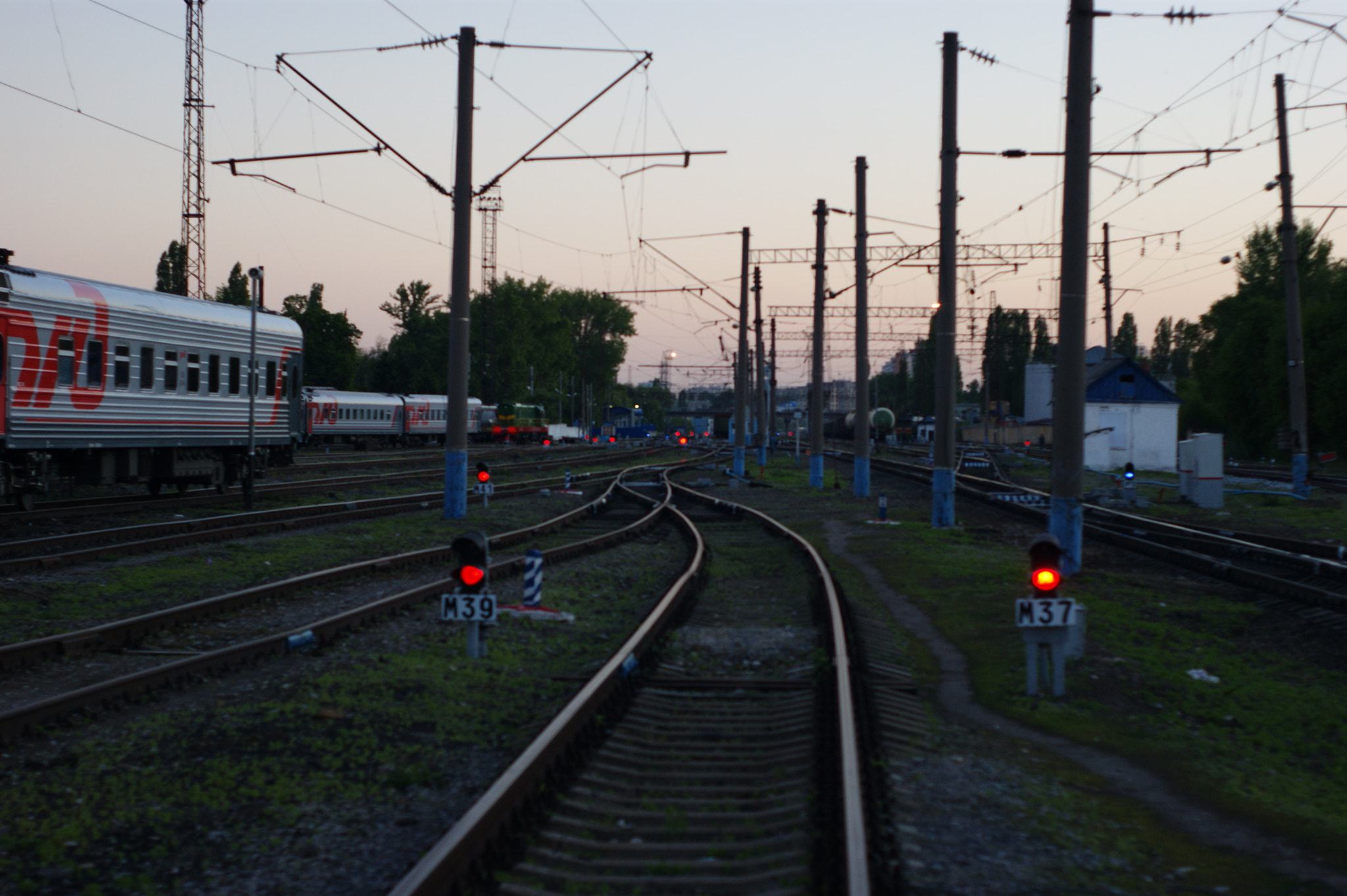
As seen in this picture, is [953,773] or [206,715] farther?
[206,715]

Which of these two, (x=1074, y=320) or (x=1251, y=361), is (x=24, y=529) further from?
(x=1251, y=361)

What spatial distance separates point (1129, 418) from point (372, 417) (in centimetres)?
4492

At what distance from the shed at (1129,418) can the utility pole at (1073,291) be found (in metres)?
38.4

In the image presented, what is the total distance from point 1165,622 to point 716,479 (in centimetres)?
3138

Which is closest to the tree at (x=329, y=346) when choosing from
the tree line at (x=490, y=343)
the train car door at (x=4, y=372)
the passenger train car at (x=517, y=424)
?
the tree line at (x=490, y=343)

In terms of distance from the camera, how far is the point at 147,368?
21562 mm

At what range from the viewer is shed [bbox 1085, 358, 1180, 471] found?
51.4 meters

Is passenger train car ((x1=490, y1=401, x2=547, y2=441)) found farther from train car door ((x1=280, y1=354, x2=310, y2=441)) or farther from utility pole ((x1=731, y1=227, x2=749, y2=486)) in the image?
train car door ((x1=280, y1=354, x2=310, y2=441))

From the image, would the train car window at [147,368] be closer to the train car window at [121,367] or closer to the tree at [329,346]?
the train car window at [121,367]

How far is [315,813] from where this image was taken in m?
5.86

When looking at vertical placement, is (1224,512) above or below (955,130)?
below

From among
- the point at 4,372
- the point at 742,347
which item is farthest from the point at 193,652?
the point at 742,347

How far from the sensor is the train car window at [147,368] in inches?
842

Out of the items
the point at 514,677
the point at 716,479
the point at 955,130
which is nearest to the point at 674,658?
the point at 514,677
